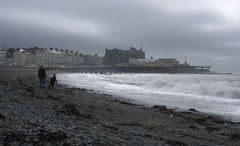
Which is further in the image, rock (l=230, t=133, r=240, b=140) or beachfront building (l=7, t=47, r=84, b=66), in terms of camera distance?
beachfront building (l=7, t=47, r=84, b=66)

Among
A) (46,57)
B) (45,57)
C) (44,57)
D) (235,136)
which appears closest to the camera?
(235,136)

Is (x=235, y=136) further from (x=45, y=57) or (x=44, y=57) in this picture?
(x=45, y=57)

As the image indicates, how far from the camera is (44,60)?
154 m

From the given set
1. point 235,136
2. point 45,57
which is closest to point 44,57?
point 45,57

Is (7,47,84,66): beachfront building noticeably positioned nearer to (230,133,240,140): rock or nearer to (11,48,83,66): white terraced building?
(11,48,83,66): white terraced building

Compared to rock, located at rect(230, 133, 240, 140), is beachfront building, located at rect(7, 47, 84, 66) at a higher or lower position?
higher

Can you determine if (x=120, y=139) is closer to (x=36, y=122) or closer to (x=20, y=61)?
(x=36, y=122)

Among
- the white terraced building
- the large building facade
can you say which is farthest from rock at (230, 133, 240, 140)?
the white terraced building

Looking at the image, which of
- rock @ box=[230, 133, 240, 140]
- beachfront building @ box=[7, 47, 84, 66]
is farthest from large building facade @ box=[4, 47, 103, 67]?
rock @ box=[230, 133, 240, 140]

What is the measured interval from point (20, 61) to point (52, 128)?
140154 millimetres

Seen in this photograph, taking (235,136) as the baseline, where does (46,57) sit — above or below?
above

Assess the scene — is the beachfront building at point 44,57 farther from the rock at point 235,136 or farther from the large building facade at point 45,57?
the rock at point 235,136

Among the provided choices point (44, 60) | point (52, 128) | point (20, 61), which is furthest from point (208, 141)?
point (44, 60)

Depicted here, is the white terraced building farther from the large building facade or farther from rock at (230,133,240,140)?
rock at (230,133,240,140)
